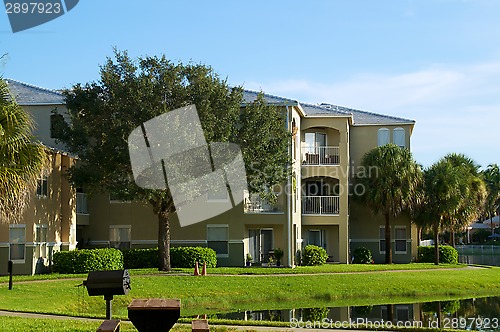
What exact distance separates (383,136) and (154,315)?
123ft

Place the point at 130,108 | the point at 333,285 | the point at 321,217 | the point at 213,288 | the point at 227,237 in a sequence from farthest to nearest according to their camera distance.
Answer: the point at 321,217 → the point at 227,237 → the point at 130,108 → the point at 333,285 → the point at 213,288

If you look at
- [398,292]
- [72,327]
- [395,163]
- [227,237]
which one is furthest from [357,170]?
[72,327]

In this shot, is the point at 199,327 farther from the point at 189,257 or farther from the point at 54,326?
the point at 189,257

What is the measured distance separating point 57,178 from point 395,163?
2010 centimetres

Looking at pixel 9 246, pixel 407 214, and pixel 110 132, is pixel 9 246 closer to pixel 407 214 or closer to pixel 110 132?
pixel 110 132

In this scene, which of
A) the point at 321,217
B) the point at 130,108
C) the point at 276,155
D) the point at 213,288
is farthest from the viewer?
the point at 321,217

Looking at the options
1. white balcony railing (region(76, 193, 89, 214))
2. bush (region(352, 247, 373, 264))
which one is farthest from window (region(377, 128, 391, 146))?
white balcony railing (region(76, 193, 89, 214))

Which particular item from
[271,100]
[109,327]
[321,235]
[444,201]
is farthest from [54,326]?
[444,201]

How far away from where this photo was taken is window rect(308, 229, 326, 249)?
157 feet

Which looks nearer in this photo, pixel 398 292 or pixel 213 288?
pixel 213 288

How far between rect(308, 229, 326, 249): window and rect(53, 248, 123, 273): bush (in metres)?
15.7

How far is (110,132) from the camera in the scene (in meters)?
34.8

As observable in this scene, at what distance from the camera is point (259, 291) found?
3030 cm

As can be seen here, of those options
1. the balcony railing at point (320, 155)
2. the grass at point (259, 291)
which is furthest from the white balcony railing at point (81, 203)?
the balcony railing at point (320, 155)
